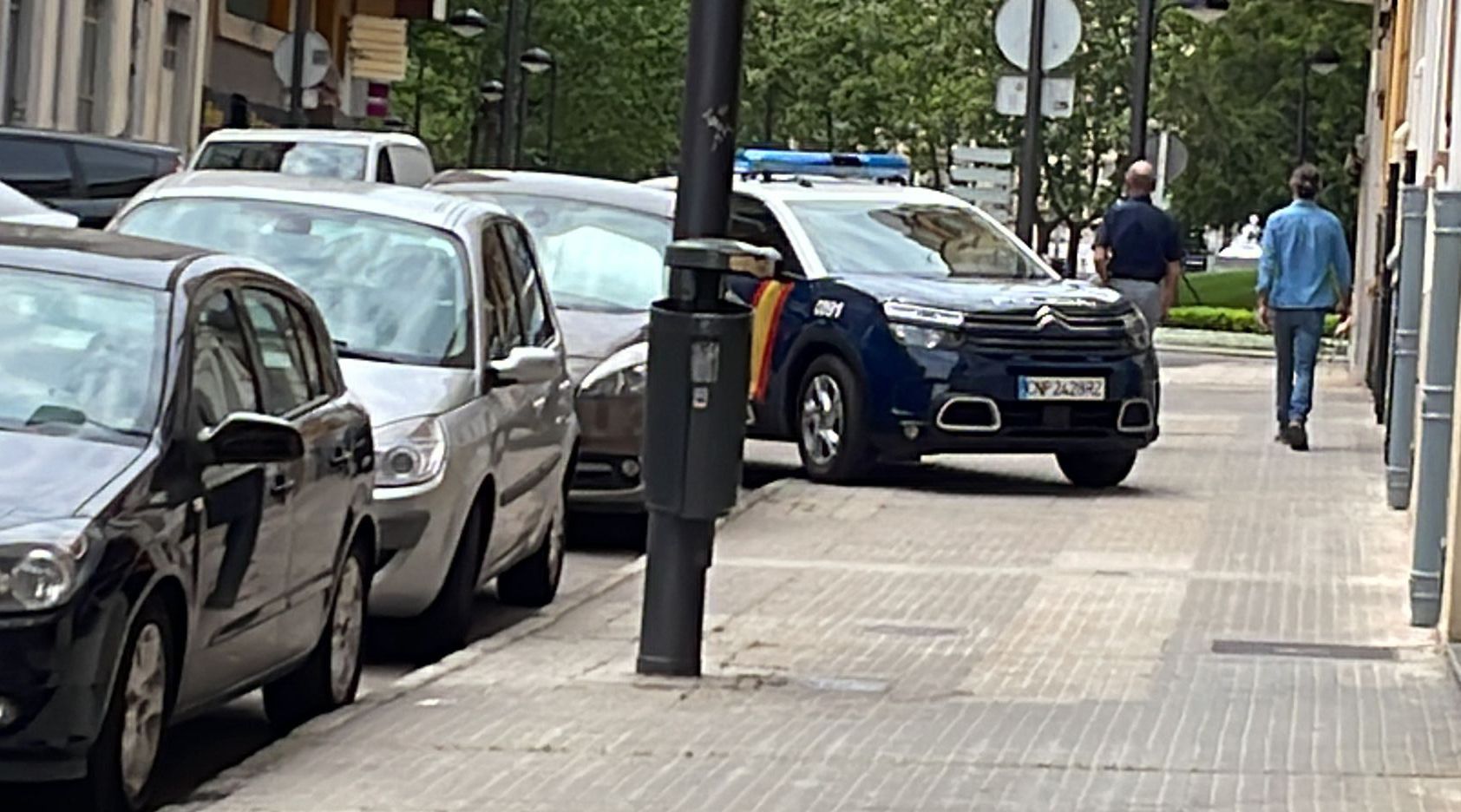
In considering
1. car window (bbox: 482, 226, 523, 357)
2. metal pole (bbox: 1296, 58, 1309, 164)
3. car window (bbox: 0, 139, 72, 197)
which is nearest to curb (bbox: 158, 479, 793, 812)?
car window (bbox: 482, 226, 523, 357)

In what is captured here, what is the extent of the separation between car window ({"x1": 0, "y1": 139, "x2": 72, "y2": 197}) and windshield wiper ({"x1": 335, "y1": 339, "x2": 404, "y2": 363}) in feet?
43.6

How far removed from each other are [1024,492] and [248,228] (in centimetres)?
659

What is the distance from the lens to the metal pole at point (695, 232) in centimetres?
1084

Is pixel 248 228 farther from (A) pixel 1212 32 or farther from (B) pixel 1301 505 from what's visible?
(A) pixel 1212 32

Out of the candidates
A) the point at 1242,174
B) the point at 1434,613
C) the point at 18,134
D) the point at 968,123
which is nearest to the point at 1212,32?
the point at 968,123

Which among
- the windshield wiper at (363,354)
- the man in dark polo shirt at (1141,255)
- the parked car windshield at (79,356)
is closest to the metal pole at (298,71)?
the man in dark polo shirt at (1141,255)

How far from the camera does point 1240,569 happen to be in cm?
1485

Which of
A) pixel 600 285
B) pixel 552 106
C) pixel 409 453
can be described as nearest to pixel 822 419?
pixel 600 285

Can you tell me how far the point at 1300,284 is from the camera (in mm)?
21828

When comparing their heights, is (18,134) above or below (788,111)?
below

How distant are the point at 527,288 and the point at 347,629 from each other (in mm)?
3563

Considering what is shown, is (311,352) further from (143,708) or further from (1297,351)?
(1297,351)

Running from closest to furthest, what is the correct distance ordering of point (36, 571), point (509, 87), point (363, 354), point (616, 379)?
point (36, 571), point (363, 354), point (616, 379), point (509, 87)

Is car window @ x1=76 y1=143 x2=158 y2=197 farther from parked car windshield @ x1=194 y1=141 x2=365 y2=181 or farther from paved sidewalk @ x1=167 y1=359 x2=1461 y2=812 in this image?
paved sidewalk @ x1=167 y1=359 x2=1461 y2=812
